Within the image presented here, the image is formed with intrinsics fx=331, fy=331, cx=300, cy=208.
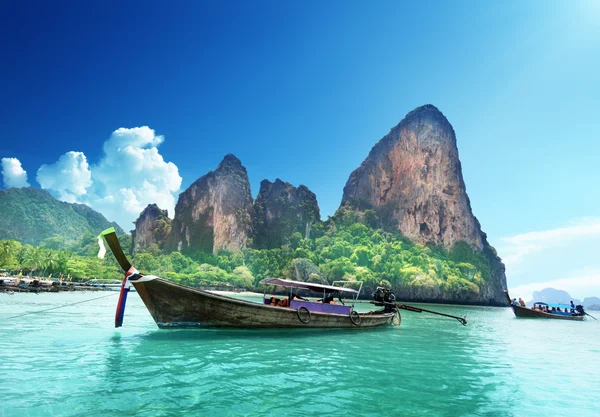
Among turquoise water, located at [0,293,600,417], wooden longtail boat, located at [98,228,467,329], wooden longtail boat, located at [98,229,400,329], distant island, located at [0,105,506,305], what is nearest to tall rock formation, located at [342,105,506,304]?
distant island, located at [0,105,506,305]

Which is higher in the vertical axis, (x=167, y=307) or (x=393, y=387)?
(x=167, y=307)

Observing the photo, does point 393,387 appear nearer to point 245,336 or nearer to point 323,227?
point 245,336

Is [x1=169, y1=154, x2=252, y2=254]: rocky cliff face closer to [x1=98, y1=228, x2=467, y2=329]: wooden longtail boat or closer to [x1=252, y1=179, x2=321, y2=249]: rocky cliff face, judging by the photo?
[x1=252, y1=179, x2=321, y2=249]: rocky cliff face

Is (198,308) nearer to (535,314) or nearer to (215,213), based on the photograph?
(535,314)

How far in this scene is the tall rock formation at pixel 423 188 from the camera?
108250mm

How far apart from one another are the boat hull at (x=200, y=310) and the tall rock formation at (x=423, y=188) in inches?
3928

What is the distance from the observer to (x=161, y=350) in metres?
10.2

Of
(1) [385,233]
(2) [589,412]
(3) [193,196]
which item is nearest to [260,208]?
(3) [193,196]

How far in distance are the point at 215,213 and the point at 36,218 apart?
111559 mm

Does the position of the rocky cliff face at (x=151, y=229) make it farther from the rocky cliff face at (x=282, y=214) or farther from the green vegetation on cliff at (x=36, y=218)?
the rocky cliff face at (x=282, y=214)

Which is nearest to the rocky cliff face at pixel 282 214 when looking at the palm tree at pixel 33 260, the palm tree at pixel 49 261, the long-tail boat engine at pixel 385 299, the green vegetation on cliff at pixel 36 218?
the palm tree at pixel 49 261

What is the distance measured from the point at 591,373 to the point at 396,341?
6960 millimetres

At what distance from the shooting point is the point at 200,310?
42.1 feet

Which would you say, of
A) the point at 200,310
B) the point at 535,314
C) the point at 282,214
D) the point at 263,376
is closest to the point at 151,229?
the point at 282,214
